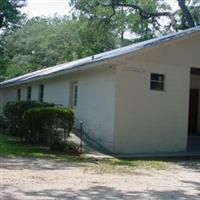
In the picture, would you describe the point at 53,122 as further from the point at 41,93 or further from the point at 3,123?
the point at 41,93

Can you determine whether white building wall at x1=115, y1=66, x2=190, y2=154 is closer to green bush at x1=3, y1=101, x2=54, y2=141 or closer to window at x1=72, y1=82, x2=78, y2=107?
green bush at x1=3, y1=101, x2=54, y2=141

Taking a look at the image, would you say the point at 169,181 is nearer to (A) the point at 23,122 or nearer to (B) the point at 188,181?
(B) the point at 188,181

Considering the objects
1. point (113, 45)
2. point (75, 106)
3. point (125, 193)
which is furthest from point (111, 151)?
point (113, 45)

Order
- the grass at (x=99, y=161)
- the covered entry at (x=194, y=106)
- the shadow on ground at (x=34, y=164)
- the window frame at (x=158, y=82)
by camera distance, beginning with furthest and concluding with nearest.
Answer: the covered entry at (x=194, y=106)
the window frame at (x=158, y=82)
the grass at (x=99, y=161)
the shadow on ground at (x=34, y=164)

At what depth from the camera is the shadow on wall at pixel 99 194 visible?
8703 mm

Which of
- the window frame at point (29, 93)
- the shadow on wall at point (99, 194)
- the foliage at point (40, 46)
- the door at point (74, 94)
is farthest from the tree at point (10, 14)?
the foliage at point (40, 46)

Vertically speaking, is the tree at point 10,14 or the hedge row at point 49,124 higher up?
the tree at point 10,14

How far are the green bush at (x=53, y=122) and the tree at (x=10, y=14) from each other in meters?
11.1

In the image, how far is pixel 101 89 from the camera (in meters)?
19.3

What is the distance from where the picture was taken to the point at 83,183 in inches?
413

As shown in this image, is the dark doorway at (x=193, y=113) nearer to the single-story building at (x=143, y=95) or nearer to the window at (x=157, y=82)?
the single-story building at (x=143, y=95)

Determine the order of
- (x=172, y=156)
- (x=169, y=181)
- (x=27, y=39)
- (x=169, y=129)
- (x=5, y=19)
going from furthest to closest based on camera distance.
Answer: (x=27, y=39) < (x=5, y=19) < (x=169, y=129) < (x=172, y=156) < (x=169, y=181)

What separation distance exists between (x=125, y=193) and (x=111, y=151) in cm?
867

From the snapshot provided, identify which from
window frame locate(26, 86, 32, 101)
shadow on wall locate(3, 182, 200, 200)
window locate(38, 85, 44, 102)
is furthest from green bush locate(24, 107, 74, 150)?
window frame locate(26, 86, 32, 101)
